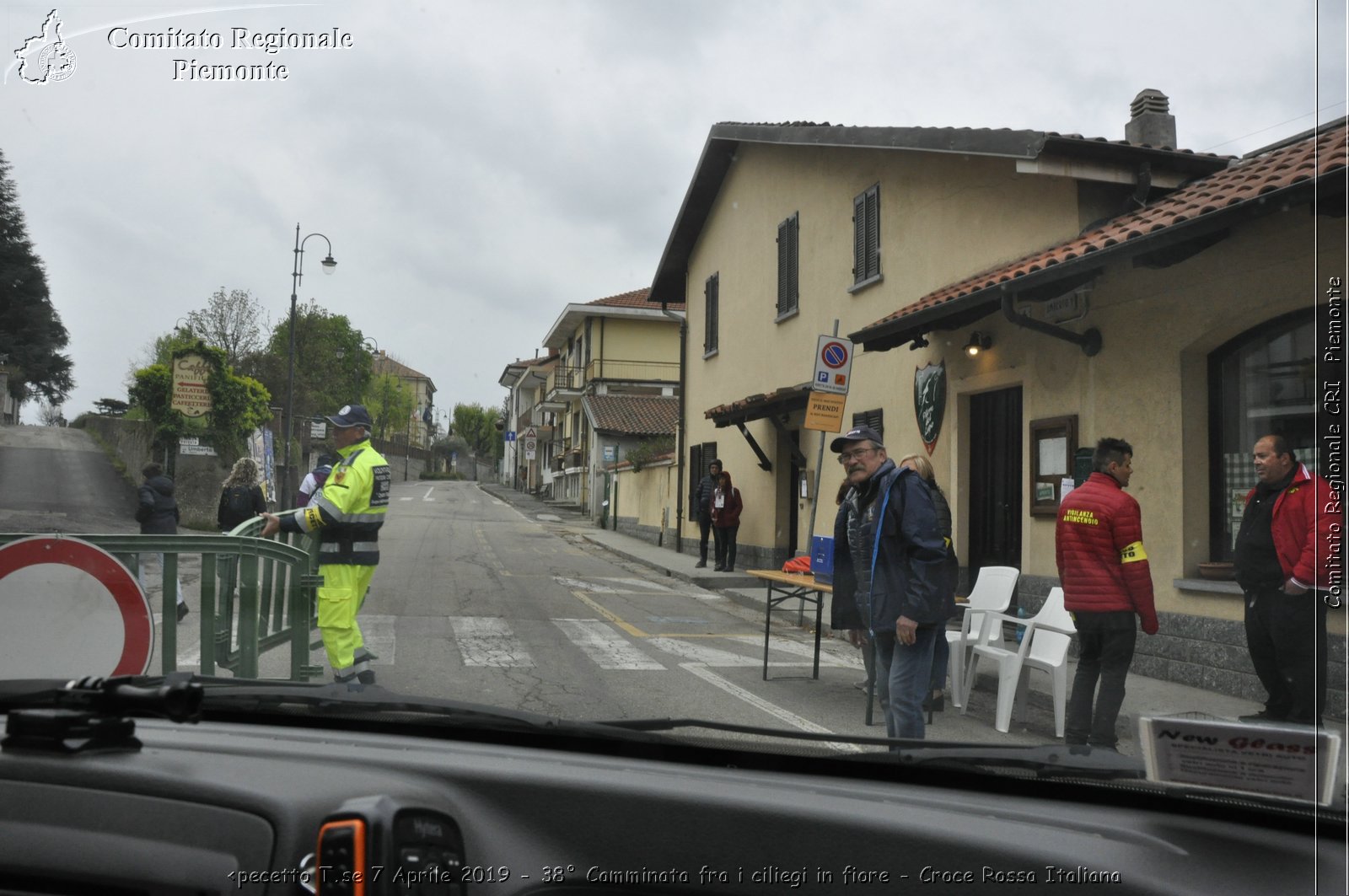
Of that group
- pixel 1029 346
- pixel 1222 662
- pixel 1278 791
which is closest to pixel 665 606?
pixel 1029 346

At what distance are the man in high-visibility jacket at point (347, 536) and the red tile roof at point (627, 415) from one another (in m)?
24.7

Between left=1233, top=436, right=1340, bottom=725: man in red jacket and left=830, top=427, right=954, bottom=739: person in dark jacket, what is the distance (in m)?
1.89

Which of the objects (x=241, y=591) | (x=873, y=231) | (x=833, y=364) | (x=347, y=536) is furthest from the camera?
(x=873, y=231)

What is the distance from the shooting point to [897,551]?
5180 millimetres

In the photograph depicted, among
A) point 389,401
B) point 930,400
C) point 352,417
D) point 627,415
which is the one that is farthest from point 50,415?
point 627,415

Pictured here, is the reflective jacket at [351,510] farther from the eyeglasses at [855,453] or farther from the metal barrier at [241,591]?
the eyeglasses at [855,453]

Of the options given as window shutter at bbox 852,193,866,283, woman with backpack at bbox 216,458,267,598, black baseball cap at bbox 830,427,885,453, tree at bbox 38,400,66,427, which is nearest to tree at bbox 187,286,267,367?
tree at bbox 38,400,66,427

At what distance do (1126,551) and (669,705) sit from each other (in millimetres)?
2644

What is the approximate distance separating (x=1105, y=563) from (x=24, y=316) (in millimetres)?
5028

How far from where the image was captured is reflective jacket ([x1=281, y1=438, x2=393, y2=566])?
18.0ft

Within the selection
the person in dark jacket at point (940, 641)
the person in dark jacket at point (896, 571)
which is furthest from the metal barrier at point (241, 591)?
the person in dark jacket at point (940, 641)

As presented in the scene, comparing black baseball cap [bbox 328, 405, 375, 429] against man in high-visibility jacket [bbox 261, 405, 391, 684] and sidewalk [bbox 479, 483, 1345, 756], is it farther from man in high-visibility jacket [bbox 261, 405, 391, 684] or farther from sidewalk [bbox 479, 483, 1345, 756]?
sidewalk [bbox 479, 483, 1345, 756]

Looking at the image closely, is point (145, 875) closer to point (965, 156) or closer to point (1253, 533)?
point (1253, 533)

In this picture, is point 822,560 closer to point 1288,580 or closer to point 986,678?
point 986,678
